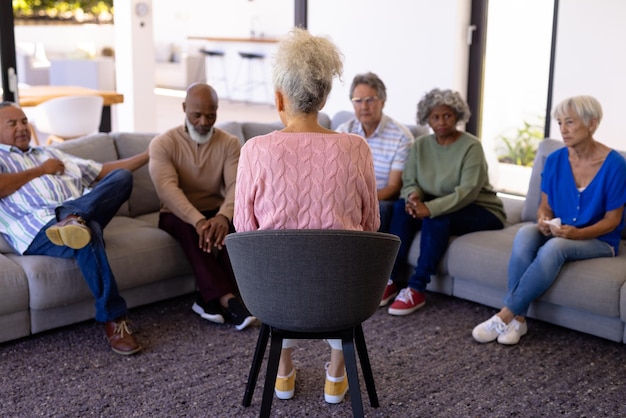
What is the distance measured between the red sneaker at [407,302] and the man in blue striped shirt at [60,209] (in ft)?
4.29

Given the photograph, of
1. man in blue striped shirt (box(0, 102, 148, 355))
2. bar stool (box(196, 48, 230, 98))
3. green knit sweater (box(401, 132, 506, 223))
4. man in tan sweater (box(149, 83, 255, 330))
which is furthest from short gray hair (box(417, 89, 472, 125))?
bar stool (box(196, 48, 230, 98))

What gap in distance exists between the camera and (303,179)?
2.48m

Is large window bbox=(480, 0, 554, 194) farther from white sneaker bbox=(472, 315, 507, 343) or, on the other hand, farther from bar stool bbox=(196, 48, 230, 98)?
bar stool bbox=(196, 48, 230, 98)

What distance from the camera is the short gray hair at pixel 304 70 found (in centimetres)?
250

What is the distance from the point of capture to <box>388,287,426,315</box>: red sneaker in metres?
4.05

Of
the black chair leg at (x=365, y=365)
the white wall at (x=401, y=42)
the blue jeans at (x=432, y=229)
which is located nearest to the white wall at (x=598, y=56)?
the white wall at (x=401, y=42)

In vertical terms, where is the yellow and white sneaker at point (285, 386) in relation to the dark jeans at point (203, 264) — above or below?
below

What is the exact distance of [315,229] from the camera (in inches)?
92.4

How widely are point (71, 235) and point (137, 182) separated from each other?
106 cm

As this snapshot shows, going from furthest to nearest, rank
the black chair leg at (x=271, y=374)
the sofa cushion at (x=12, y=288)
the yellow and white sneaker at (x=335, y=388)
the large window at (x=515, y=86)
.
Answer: the large window at (x=515, y=86) → the sofa cushion at (x=12, y=288) → the yellow and white sneaker at (x=335, y=388) → the black chair leg at (x=271, y=374)

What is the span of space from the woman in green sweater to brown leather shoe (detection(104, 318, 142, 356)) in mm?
1306

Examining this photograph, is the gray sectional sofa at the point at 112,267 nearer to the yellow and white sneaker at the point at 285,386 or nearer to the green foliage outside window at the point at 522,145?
the yellow and white sneaker at the point at 285,386

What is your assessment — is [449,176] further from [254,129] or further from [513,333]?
[254,129]

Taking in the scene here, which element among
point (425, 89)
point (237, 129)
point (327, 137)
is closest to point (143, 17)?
point (425, 89)
